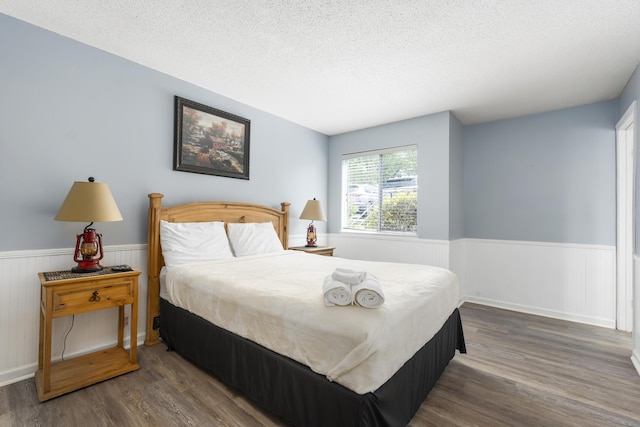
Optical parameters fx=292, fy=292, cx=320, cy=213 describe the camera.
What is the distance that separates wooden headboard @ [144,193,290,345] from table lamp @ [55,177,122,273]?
0.46 meters

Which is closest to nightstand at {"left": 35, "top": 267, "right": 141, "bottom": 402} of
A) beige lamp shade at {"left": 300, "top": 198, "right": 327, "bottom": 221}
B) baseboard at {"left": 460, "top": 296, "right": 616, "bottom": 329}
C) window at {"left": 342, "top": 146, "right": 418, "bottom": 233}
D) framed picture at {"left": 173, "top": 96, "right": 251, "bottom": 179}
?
framed picture at {"left": 173, "top": 96, "right": 251, "bottom": 179}

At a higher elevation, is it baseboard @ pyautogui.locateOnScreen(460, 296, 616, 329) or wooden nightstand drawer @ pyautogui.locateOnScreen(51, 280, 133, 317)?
wooden nightstand drawer @ pyautogui.locateOnScreen(51, 280, 133, 317)

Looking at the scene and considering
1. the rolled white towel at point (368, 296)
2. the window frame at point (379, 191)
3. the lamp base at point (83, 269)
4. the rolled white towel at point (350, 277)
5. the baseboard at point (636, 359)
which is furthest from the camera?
the window frame at point (379, 191)

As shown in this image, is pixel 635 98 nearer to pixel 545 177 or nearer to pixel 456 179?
pixel 545 177

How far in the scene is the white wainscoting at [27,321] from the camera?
206 cm

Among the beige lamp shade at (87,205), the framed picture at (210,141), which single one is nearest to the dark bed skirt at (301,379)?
the beige lamp shade at (87,205)

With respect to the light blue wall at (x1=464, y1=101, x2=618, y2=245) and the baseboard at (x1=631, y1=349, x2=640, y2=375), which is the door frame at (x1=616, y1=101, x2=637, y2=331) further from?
the baseboard at (x1=631, y1=349, x2=640, y2=375)

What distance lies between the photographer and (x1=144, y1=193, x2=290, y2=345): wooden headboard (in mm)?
2658

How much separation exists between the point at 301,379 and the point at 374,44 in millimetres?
2393

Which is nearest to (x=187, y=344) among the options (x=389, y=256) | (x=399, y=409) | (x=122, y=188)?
(x=122, y=188)

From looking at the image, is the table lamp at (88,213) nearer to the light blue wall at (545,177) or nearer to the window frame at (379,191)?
the window frame at (379,191)

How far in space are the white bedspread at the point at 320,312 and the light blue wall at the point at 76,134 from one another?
88 centimetres

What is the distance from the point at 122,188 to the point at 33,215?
615 mm

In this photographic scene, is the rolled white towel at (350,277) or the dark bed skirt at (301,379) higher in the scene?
the rolled white towel at (350,277)
